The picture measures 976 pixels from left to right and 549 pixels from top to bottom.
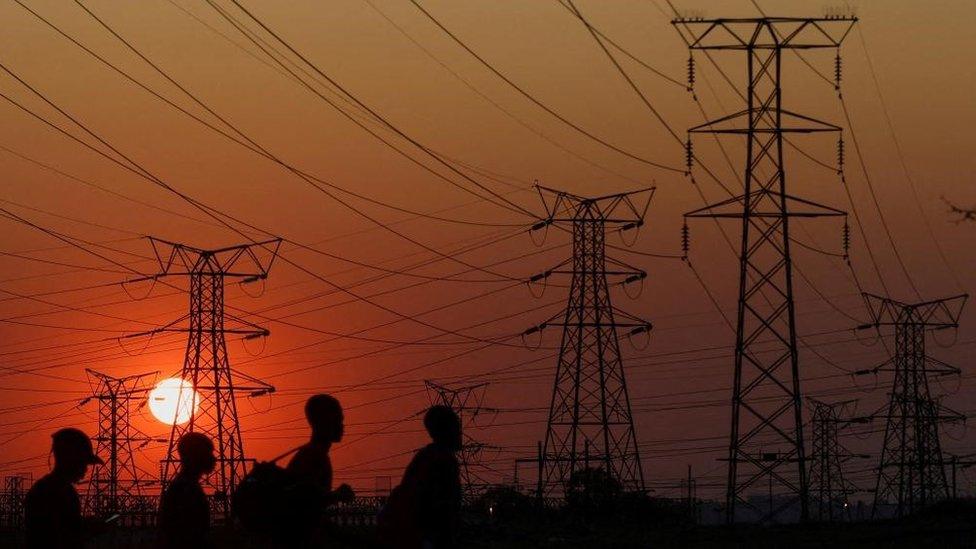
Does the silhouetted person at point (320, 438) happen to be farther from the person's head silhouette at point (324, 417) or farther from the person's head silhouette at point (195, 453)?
the person's head silhouette at point (195, 453)

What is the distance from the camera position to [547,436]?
5781 cm

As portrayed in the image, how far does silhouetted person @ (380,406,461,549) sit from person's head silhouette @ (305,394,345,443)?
2.15 ft

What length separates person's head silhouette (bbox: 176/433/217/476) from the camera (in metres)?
11.0

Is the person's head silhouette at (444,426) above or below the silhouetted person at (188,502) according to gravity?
above

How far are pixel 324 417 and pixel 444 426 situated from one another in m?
0.85

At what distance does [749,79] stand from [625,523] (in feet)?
51.2

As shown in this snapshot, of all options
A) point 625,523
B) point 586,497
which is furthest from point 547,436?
point 625,523

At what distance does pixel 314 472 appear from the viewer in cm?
1038

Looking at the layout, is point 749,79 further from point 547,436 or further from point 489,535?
point 547,436

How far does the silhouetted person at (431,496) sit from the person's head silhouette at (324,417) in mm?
656

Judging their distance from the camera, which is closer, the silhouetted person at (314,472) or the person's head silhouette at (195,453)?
the silhouetted person at (314,472)

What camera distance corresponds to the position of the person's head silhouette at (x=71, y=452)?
11406mm

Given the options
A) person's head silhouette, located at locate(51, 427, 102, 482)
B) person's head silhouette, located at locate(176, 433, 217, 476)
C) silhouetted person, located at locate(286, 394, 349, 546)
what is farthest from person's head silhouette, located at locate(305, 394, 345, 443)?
person's head silhouette, located at locate(51, 427, 102, 482)

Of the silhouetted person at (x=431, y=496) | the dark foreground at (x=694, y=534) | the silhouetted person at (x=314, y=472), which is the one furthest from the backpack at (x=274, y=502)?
the dark foreground at (x=694, y=534)
